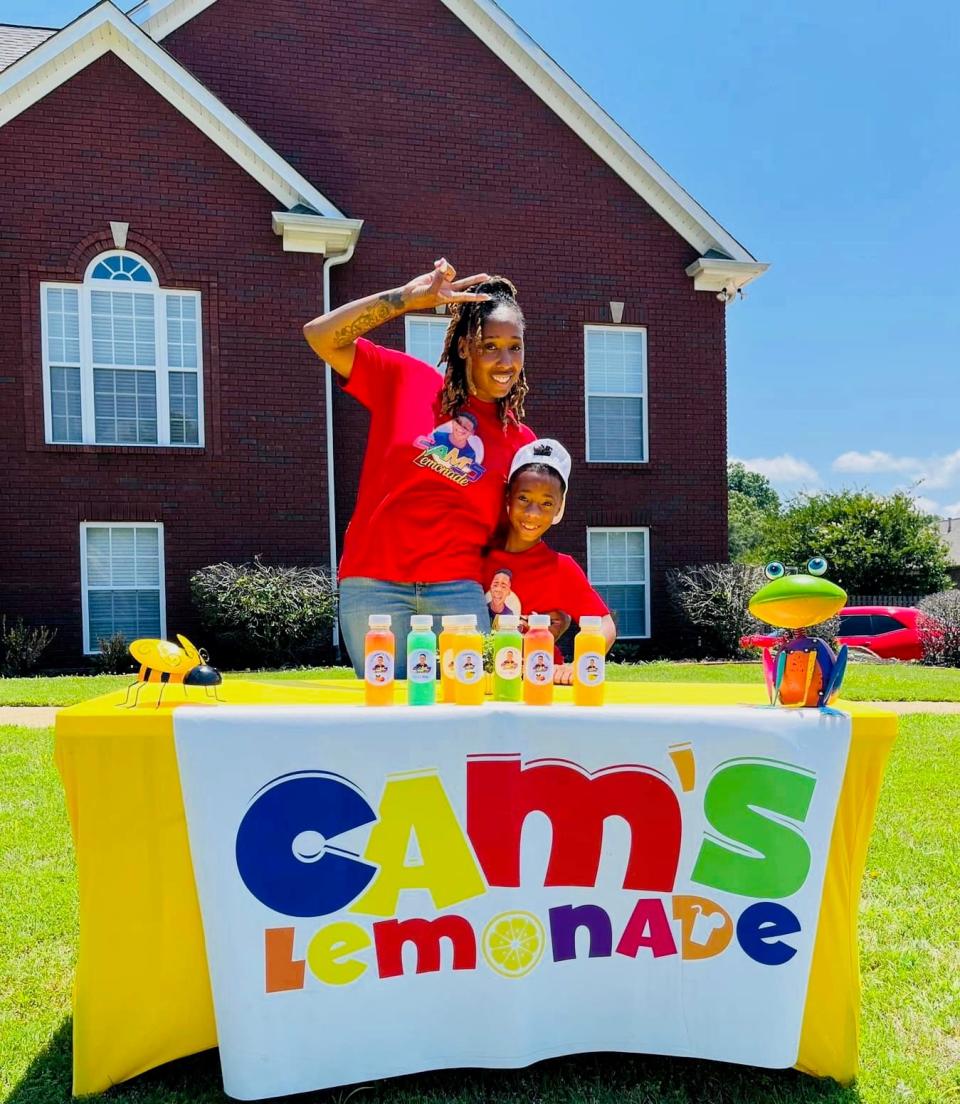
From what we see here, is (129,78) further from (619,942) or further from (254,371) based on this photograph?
(619,942)

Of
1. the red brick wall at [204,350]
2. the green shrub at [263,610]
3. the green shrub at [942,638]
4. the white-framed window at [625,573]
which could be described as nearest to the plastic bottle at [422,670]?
the green shrub at [263,610]

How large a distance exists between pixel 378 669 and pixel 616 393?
11602 millimetres

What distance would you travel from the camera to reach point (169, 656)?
2.56 metres

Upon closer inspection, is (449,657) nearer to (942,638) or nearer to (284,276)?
(284,276)

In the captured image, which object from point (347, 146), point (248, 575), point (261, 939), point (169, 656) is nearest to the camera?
point (261, 939)

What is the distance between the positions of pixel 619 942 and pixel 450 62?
13346 millimetres

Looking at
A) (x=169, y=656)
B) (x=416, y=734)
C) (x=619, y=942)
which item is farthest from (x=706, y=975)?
(x=169, y=656)

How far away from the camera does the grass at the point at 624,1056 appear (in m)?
2.37

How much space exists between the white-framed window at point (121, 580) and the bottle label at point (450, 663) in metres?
9.83

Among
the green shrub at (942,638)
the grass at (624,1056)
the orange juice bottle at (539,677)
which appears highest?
the orange juice bottle at (539,677)

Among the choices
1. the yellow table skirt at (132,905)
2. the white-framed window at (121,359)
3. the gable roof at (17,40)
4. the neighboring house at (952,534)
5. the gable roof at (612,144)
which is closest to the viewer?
the yellow table skirt at (132,905)

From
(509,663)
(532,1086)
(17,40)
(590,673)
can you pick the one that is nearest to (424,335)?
(17,40)

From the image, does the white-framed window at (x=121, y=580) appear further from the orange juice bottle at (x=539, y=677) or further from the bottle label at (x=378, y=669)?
the orange juice bottle at (x=539, y=677)

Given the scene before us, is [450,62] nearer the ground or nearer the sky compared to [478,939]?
nearer the sky
